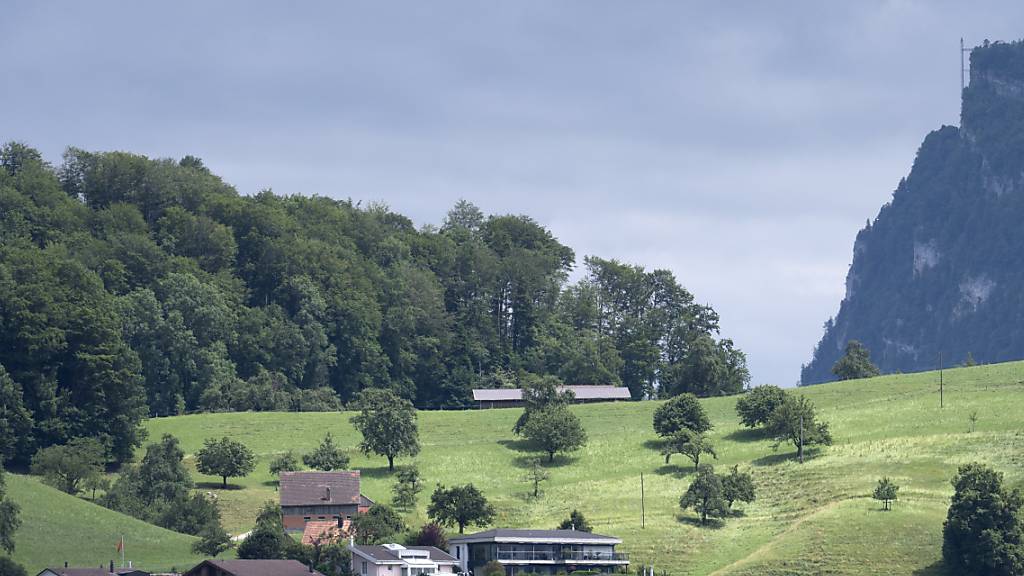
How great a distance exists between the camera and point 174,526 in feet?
408

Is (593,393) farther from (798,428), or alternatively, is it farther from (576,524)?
(576,524)

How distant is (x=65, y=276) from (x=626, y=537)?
64481 millimetres

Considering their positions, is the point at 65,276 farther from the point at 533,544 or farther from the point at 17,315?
the point at 533,544

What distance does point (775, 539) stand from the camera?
118500 mm

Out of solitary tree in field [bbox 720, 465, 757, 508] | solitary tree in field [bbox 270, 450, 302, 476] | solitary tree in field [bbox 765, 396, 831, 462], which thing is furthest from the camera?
solitary tree in field [bbox 765, 396, 831, 462]

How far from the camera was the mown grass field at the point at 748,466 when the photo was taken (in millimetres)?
115062

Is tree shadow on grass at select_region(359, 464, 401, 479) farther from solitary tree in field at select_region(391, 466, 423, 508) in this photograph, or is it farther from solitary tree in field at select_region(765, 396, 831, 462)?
solitary tree in field at select_region(765, 396, 831, 462)

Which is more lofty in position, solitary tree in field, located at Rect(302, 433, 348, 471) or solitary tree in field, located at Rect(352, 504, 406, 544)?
solitary tree in field, located at Rect(302, 433, 348, 471)

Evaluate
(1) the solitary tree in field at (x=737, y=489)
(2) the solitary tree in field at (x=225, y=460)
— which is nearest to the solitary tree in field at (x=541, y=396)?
(2) the solitary tree in field at (x=225, y=460)

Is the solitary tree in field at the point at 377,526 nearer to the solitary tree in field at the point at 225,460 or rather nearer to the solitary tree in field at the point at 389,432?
the solitary tree in field at the point at 225,460

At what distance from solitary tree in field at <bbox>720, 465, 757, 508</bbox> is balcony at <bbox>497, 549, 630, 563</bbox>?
15.2 m

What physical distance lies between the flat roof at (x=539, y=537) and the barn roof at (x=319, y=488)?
14.5 m

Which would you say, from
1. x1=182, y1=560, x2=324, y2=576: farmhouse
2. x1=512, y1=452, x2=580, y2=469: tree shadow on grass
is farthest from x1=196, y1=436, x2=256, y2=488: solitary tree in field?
x1=182, y1=560, x2=324, y2=576: farmhouse

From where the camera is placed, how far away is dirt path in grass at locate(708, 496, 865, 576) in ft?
368
